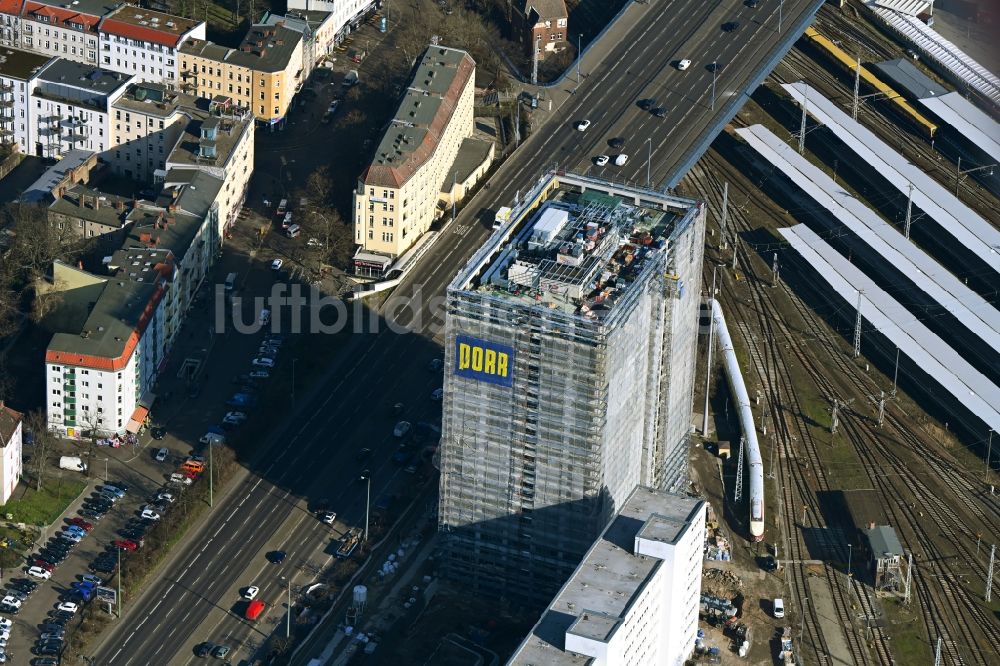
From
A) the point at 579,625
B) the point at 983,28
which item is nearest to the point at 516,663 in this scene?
the point at 579,625

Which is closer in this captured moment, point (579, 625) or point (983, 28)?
point (983, 28)

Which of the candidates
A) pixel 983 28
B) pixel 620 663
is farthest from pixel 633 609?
pixel 983 28

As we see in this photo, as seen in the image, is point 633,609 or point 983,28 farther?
point 633,609

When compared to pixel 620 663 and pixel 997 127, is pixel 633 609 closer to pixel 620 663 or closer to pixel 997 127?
pixel 620 663

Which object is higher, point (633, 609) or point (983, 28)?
point (983, 28)

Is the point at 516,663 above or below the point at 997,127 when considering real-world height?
below

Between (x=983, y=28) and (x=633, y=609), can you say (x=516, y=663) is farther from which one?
(x=983, y=28)

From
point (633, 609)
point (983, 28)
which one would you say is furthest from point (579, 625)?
point (983, 28)
